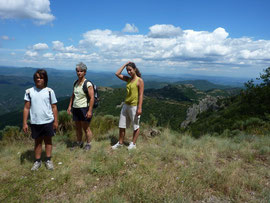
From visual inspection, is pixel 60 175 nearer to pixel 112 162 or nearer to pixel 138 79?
pixel 112 162

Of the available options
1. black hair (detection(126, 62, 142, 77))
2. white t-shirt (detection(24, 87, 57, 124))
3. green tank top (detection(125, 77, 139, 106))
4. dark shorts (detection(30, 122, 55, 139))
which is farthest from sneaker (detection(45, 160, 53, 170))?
black hair (detection(126, 62, 142, 77))

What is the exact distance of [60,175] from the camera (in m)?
2.90

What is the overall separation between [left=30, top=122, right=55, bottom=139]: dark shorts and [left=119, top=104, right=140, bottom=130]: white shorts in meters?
1.62

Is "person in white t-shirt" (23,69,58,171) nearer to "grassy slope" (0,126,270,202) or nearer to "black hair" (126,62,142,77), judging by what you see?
"grassy slope" (0,126,270,202)

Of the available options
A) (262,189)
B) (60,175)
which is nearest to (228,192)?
(262,189)

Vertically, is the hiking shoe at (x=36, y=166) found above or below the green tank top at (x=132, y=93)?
below

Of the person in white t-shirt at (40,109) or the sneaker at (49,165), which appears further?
the sneaker at (49,165)

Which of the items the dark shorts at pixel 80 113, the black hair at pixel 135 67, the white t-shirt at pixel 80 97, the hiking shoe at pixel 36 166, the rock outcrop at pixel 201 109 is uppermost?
the black hair at pixel 135 67

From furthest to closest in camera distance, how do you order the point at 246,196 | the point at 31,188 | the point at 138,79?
the point at 138,79
the point at 31,188
the point at 246,196

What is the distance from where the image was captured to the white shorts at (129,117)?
3835 millimetres

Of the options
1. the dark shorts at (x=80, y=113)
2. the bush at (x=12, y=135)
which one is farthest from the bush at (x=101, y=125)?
the bush at (x=12, y=135)

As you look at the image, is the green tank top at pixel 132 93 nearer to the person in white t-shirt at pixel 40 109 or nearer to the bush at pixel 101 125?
the person in white t-shirt at pixel 40 109

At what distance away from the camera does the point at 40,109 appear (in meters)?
3.01

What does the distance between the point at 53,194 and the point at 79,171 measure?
2.11 feet
